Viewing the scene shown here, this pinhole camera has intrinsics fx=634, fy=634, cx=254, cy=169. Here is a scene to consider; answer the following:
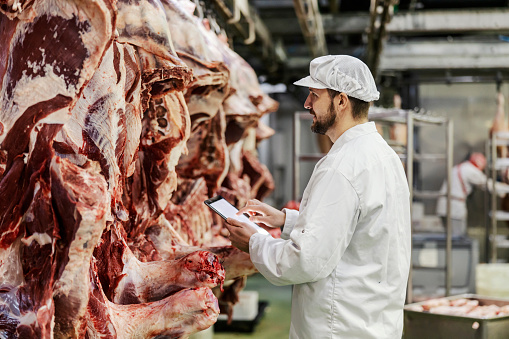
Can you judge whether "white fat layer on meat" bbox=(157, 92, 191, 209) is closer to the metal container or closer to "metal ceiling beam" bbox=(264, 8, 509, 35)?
the metal container

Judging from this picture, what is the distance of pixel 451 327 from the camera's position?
3965 mm

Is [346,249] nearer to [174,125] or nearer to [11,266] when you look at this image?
[174,125]

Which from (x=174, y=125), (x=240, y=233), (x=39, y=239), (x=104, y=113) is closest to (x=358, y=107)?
(x=240, y=233)

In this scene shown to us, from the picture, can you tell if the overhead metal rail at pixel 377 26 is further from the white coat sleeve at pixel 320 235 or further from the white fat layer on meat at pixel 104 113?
the white fat layer on meat at pixel 104 113

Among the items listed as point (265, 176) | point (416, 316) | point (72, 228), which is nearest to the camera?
point (72, 228)

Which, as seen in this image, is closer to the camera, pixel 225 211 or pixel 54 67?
pixel 54 67

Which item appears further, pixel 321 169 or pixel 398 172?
pixel 398 172

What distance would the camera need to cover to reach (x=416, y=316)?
Answer: 4.11 metres

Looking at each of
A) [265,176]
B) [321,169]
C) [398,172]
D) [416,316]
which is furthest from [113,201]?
[265,176]

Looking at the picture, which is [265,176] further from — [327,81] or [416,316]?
[327,81]

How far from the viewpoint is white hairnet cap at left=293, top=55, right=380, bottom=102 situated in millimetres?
2197

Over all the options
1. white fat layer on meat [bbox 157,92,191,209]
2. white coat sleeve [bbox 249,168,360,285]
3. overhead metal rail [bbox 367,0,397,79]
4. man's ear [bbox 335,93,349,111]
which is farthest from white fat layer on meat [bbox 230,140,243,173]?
white coat sleeve [bbox 249,168,360,285]

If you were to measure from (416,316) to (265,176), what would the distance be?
6.39ft

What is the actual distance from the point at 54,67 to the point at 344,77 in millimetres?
1025
